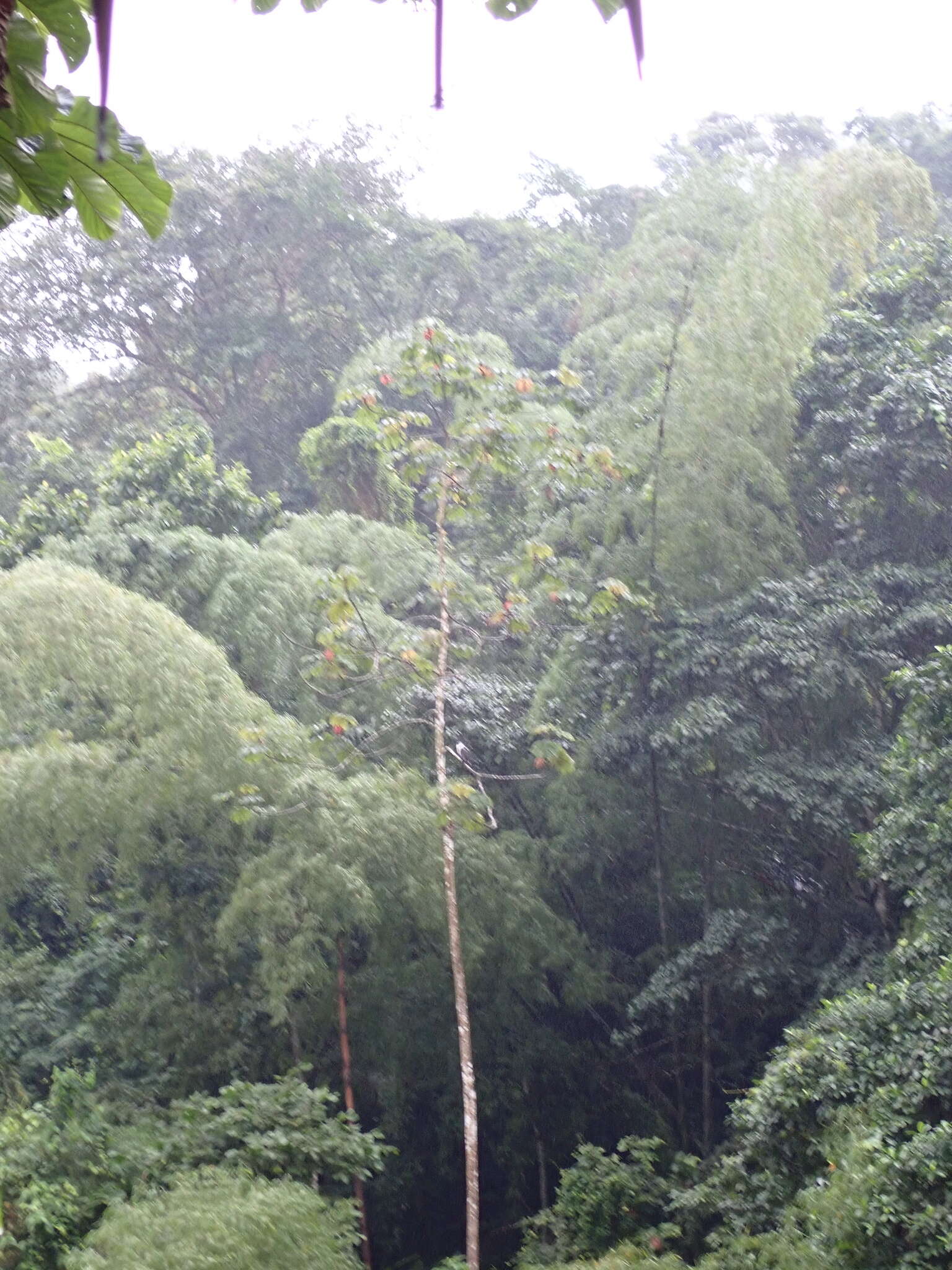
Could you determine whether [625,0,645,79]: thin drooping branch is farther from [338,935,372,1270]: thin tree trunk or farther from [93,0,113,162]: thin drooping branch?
[338,935,372,1270]: thin tree trunk

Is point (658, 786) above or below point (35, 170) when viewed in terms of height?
below

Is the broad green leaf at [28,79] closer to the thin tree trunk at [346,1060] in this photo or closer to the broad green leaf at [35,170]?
the broad green leaf at [35,170]

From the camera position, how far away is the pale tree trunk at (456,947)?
384 centimetres

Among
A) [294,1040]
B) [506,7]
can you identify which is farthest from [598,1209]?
[506,7]

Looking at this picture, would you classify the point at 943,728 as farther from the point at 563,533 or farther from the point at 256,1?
the point at 256,1

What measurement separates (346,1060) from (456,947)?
1.07 meters

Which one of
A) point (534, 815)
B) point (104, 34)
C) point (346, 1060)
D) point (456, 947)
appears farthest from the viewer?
point (534, 815)

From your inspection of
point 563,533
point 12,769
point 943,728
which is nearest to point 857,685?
point 943,728

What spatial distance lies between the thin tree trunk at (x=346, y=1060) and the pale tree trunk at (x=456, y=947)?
1.57 feet

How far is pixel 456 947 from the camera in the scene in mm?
4070

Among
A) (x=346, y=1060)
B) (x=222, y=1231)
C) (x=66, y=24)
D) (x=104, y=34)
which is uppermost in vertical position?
(x=66, y=24)

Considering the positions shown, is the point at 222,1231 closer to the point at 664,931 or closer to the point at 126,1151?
the point at 126,1151

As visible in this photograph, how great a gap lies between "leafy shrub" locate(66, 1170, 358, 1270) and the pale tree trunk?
0.49m

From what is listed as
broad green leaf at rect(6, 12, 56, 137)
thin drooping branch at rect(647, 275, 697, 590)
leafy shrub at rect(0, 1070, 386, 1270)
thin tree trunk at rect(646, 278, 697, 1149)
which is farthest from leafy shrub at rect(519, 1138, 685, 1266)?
broad green leaf at rect(6, 12, 56, 137)
